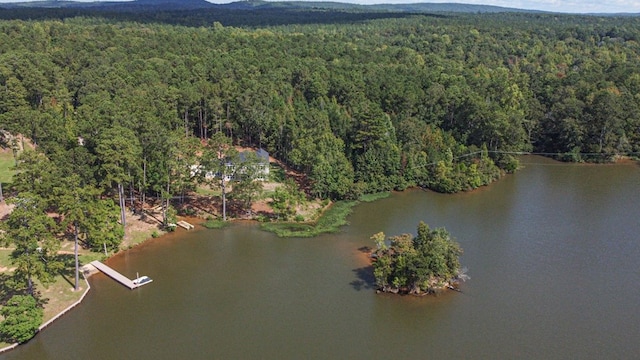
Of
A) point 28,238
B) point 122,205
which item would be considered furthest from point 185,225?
point 28,238

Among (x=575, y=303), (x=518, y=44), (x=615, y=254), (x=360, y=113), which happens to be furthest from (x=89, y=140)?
(x=518, y=44)

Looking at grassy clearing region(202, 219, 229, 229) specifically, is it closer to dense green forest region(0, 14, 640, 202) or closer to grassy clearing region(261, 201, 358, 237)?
grassy clearing region(261, 201, 358, 237)

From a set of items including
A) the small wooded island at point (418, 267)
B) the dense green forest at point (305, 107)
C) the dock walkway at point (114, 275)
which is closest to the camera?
the small wooded island at point (418, 267)

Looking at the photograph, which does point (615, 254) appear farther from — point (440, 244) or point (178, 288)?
point (178, 288)

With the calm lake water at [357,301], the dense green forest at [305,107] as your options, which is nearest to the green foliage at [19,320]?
the calm lake water at [357,301]

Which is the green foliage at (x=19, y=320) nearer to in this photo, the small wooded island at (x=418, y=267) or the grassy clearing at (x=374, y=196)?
the small wooded island at (x=418, y=267)

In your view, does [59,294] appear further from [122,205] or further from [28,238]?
[122,205]
